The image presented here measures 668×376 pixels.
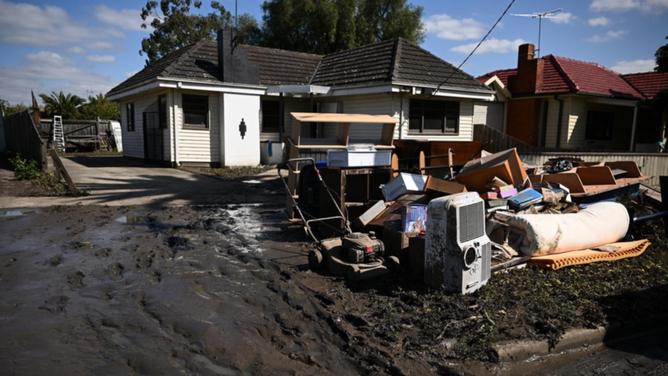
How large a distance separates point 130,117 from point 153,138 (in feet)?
10.3

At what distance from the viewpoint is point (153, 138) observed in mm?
17281

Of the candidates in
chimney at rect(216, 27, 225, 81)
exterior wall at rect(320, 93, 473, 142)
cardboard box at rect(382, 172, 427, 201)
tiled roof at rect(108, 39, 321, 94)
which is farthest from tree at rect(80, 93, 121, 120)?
cardboard box at rect(382, 172, 427, 201)

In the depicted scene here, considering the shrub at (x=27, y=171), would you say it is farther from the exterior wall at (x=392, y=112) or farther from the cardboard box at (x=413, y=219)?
the cardboard box at (x=413, y=219)

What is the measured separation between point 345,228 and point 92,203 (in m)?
6.05

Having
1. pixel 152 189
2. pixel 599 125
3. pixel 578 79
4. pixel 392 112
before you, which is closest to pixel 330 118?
pixel 152 189

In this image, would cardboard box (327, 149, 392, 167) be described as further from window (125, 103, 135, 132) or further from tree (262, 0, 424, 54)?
tree (262, 0, 424, 54)

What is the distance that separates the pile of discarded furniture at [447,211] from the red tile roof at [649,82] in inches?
667

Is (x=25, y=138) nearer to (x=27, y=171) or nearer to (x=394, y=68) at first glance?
(x=27, y=171)

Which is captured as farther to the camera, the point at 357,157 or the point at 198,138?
the point at 198,138

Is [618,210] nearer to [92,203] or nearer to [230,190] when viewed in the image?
[230,190]

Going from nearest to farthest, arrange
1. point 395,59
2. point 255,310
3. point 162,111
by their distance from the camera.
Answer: point 255,310
point 395,59
point 162,111

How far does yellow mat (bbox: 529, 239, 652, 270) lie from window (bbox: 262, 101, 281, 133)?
1338cm

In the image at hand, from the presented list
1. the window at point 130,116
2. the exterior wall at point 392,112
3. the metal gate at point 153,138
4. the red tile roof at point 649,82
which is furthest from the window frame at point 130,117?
the red tile roof at point 649,82

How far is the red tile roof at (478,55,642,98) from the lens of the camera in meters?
19.4
